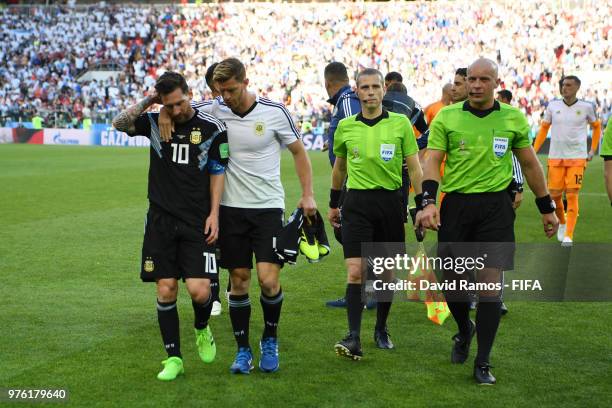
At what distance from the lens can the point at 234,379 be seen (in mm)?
6070

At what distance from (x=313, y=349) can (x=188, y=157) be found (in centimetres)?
189

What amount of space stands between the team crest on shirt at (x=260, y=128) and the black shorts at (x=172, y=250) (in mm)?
753

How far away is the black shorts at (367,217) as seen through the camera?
6812 mm

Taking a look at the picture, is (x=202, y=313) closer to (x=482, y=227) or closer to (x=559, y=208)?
(x=482, y=227)

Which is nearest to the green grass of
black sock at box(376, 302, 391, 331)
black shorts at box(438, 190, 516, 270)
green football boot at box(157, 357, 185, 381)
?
green football boot at box(157, 357, 185, 381)

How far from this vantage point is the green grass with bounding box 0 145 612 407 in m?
5.73

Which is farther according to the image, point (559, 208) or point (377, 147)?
point (559, 208)

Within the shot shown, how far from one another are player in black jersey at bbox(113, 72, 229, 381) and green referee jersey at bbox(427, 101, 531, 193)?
1531mm

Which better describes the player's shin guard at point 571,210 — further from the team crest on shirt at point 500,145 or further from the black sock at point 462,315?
the team crest on shirt at point 500,145

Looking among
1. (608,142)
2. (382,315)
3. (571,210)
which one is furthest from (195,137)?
(571,210)

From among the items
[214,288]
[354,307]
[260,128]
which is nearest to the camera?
[260,128]

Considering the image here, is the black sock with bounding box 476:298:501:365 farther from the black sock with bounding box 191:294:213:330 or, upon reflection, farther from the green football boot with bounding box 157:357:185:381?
the green football boot with bounding box 157:357:185:381

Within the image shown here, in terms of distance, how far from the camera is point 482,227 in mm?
6188

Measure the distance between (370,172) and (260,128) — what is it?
103 centimetres
